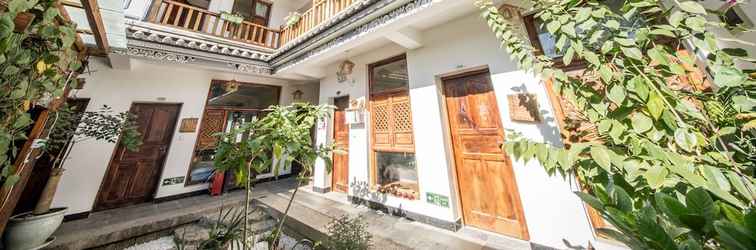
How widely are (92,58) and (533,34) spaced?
6.34 meters

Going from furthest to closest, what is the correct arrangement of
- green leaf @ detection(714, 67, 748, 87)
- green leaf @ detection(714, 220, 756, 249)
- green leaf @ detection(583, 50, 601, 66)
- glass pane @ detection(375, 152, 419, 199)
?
glass pane @ detection(375, 152, 419, 199), green leaf @ detection(583, 50, 601, 66), green leaf @ detection(714, 67, 748, 87), green leaf @ detection(714, 220, 756, 249)

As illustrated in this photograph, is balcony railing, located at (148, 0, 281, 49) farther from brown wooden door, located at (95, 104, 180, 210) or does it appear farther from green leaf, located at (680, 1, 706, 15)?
green leaf, located at (680, 1, 706, 15)

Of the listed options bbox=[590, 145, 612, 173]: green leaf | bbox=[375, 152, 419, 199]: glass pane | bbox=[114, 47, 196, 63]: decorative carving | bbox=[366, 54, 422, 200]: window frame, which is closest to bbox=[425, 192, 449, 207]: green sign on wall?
bbox=[375, 152, 419, 199]: glass pane

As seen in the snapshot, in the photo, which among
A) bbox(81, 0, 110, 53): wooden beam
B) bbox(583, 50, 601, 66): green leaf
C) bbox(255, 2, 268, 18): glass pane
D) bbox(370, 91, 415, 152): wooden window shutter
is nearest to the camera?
bbox(583, 50, 601, 66): green leaf

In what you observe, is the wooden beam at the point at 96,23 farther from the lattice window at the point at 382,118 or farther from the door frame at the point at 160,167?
the lattice window at the point at 382,118

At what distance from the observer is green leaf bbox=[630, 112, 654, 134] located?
788mm

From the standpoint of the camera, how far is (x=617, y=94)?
86cm

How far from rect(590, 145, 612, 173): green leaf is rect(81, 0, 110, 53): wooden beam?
340cm

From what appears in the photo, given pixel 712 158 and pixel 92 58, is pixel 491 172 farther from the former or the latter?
pixel 92 58

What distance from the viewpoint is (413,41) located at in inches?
115

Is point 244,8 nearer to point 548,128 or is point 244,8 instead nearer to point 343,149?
point 343,149

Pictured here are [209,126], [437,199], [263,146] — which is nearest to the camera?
[263,146]

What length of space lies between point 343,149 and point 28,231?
11.6ft

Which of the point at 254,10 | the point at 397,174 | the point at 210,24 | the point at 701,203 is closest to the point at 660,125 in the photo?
the point at 701,203
